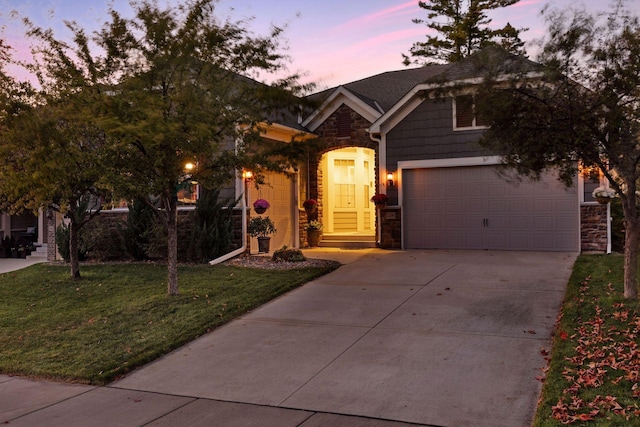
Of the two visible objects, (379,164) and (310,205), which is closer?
(379,164)

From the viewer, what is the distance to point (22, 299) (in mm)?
9805

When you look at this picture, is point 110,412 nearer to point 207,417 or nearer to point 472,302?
point 207,417

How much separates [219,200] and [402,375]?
9.29 meters

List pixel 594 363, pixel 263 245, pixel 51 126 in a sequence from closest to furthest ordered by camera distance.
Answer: pixel 594 363 < pixel 51 126 < pixel 263 245

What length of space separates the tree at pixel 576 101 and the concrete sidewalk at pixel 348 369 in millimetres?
2166

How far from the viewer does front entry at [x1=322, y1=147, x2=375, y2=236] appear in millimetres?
16922

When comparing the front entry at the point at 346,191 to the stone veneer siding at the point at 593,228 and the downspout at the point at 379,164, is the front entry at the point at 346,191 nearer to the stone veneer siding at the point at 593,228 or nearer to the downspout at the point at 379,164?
the downspout at the point at 379,164

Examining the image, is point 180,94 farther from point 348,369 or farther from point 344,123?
point 344,123

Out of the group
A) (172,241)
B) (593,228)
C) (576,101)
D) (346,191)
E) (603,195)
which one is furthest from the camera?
(346,191)

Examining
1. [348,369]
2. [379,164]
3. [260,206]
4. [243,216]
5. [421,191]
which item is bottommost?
[348,369]

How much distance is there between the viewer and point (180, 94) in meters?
7.36

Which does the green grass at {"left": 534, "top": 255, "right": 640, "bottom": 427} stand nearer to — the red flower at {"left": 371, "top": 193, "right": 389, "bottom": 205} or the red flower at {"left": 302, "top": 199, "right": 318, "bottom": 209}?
the red flower at {"left": 371, "top": 193, "right": 389, "bottom": 205}

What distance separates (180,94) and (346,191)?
10427 mm

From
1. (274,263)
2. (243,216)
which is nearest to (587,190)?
(274,263)
